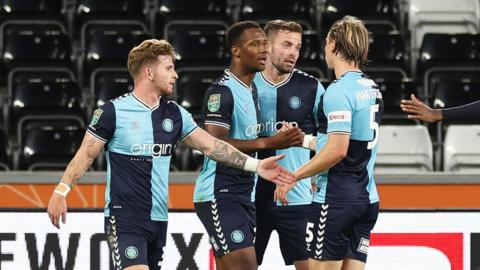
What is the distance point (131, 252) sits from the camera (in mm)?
6758

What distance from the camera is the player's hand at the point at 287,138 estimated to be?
7.13 meters

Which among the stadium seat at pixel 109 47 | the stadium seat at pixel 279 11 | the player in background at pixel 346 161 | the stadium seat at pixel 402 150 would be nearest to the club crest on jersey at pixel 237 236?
the player in background at pixel 346 161

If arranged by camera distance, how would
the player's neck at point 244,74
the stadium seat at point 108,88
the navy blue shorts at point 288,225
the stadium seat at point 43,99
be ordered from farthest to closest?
the stadium seat at point 108,88 → the stadium seat at point 43,99 → the navy blue shorts at point 288,225 → the player's neck at point 244,74

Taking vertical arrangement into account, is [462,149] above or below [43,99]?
below

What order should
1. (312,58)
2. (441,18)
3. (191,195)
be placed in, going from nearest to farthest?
(191,195), (312,58), (441,18)

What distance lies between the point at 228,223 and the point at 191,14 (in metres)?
5.19

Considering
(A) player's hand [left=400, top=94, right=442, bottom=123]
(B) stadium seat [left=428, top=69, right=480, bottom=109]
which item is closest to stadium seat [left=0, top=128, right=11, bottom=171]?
(B) stadium seat [left=428, top=69, right=480, bottom=109]

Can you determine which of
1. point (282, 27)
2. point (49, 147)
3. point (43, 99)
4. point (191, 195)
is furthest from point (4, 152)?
point (282, 27)

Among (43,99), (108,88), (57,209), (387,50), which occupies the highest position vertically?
(387,50)

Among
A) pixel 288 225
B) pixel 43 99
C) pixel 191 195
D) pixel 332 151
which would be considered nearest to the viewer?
pixel 332 151

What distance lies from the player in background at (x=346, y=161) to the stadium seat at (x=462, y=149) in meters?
3.63

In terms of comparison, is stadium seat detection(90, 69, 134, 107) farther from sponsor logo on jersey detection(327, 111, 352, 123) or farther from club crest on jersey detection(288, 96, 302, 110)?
sponsor logo on jersey detection(327, 111, 352, 123)

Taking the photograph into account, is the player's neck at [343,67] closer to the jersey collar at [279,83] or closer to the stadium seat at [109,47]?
the jersey collar at [279,83]

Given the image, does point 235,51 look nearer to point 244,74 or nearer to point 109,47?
point 244,74
